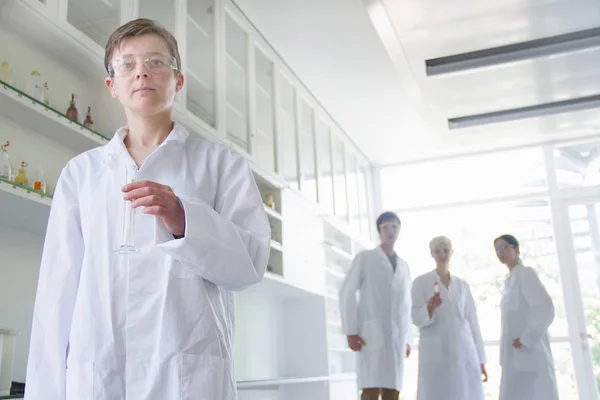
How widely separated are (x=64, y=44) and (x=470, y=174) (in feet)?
17.7

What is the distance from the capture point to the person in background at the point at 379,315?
3.57 metres

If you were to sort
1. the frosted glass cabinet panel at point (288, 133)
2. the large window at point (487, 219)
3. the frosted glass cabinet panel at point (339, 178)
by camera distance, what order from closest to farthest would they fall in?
1. the frosted glass cabinet panel at point (288, 133)
2. the frosted glass cabinet panel at point (339, 178)
3. the large window at point (487, 219)

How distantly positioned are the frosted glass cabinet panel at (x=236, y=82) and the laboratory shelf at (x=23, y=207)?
57.0 inches

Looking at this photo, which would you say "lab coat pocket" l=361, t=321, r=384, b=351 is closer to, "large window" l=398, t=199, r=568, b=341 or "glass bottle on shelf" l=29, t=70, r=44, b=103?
"glass bottle on shelf" l=29, t=70, r=44, b=103

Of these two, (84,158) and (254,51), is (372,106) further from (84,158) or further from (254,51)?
(84,158)

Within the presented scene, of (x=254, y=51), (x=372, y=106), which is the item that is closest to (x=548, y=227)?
(x=372, y=106)

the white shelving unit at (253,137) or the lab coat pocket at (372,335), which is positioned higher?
the white shelving unit at (253,137)

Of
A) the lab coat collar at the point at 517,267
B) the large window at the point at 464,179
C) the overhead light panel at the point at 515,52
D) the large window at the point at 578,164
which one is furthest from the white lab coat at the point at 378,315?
the large window at the point at 578,164

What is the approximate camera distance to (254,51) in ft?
13.0

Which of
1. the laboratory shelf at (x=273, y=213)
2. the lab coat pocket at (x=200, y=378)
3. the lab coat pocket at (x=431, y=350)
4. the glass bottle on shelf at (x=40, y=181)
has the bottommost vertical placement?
the lab coat pocket at (x=200, y=378)

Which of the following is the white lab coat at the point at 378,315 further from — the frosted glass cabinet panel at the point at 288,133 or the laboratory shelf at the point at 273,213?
the frosted glass cabinet panel at the point at 288,133

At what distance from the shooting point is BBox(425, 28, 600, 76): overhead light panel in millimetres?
4066

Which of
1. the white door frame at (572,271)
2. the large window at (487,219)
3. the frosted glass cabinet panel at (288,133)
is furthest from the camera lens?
the large window at (487,219)

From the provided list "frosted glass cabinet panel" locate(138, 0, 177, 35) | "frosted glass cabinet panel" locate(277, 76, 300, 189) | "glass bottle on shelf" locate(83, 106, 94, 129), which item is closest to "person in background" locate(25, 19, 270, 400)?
"glass bottle on shelf" locate(83, 106, 94, 129)
